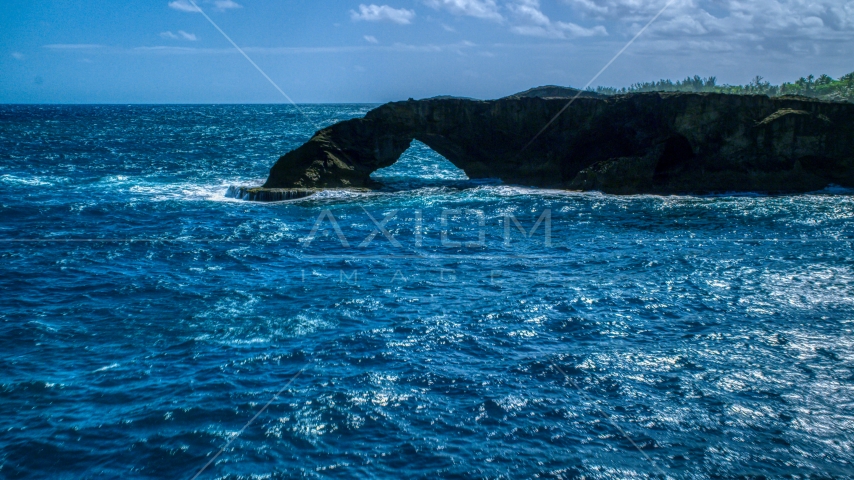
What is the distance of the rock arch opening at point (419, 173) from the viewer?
170 feet

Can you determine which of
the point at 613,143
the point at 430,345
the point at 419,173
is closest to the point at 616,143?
the point at 613,143

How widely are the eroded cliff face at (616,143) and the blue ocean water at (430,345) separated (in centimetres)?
727

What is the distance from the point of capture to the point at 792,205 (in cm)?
3922

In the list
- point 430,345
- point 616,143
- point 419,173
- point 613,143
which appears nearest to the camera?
point 430,345

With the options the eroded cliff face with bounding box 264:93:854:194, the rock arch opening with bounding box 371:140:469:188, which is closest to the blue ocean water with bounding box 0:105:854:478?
the eroded cliff face with bounding box 264:93:854:194

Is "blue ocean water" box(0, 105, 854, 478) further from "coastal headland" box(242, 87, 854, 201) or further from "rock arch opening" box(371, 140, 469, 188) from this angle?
"rock arch opening" box(371, 140, 469, 188)

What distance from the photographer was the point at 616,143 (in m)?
47.3

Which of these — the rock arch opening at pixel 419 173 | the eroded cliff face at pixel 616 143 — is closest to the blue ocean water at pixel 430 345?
the eroded cliff face at pixel 616 143

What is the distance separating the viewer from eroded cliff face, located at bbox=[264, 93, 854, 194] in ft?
144

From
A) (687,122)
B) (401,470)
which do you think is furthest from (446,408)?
(687,122)

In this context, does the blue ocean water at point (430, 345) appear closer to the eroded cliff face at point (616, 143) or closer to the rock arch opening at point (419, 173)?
the eroded cliff face at point (616, 143)

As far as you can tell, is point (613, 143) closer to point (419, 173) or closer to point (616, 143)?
point (616, 143)

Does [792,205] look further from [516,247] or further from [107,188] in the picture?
[107,188]

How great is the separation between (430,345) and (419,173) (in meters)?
A: 40.9
